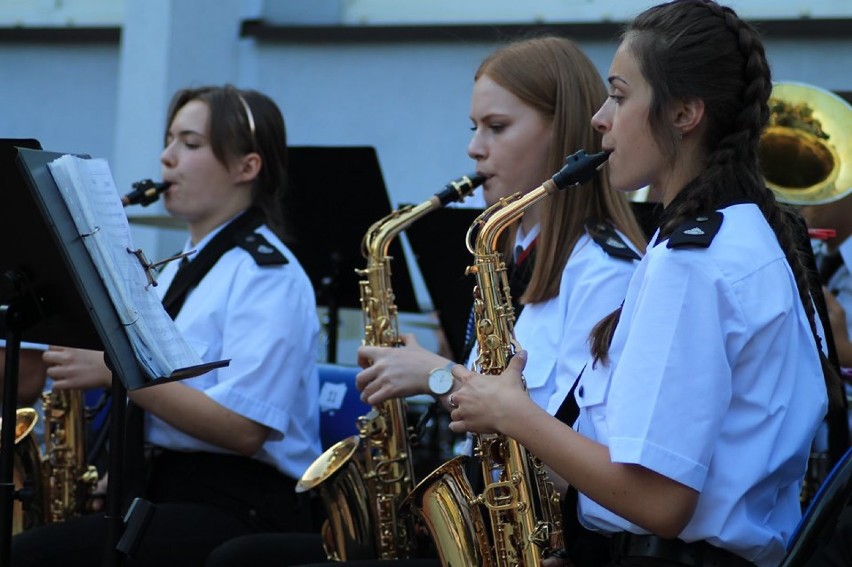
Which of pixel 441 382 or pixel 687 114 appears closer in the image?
pixel 687 114

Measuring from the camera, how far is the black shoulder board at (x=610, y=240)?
A: 2.93 metres

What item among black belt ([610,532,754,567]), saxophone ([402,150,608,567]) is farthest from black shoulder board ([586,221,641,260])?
black belt ([610,532,754,567])

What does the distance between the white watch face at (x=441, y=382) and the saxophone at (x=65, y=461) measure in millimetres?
1454

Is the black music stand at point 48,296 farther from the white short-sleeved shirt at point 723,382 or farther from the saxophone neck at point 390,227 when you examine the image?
the saxophone neck at point 390,227

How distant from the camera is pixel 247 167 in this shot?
4008mm

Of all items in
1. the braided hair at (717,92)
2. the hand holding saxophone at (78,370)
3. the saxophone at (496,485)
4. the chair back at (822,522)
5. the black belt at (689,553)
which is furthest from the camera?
the hand holding saxophone at (78,370)

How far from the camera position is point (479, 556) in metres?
2.80

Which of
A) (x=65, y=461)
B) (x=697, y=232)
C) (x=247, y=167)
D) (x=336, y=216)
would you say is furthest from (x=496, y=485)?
(x=336, y=216)

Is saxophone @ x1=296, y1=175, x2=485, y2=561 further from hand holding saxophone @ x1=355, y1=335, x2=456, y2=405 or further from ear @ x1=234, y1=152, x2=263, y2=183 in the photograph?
ear @ x1=234, y1=152, x2=263, y2=183

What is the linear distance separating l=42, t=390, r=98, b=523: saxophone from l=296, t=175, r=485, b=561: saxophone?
880 mm

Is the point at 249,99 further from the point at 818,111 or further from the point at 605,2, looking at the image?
the point at 605,2

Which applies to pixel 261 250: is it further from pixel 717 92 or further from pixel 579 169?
pixel 717 92

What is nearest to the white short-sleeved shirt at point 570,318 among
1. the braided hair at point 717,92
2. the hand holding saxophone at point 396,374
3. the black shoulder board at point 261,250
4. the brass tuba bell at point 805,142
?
the hand holding saxophone at point 396,374

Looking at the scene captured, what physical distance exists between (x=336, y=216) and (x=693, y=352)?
2.66 metres
